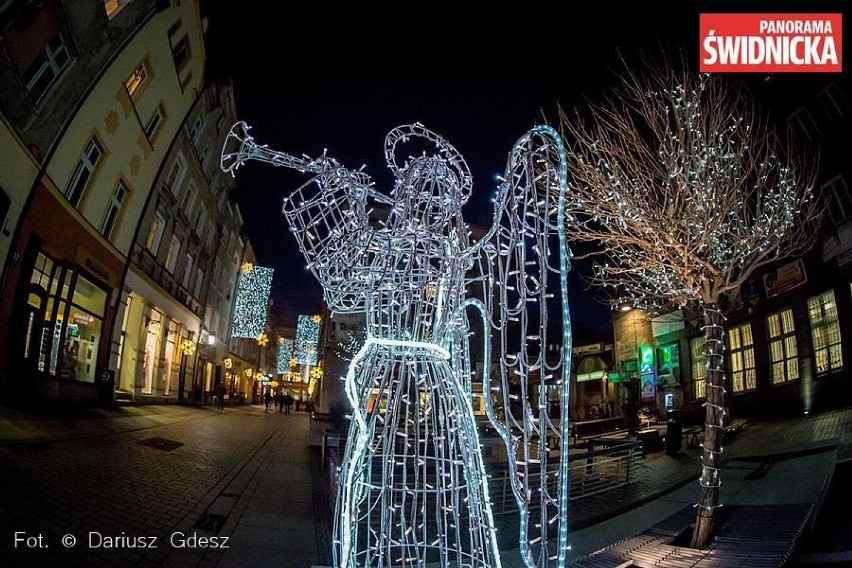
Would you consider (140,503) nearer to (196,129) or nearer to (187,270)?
(196,129)

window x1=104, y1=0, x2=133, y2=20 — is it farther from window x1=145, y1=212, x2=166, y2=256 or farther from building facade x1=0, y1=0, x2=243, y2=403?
window x1=145, y1=212, x2=166, y2=256

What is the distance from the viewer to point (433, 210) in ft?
9.91

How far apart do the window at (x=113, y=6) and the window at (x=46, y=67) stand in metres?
1.98

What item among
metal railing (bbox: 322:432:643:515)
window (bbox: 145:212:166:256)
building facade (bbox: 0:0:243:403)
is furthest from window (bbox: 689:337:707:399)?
window (bbox: 145:212:166:256)

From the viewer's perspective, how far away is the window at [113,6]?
38.8 feet

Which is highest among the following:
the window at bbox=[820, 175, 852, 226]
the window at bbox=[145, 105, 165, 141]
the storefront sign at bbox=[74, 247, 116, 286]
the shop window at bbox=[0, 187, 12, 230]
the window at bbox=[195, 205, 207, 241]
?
the window at bbox=[145, 105, 165, 141]

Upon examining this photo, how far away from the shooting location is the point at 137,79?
14422 millimetres

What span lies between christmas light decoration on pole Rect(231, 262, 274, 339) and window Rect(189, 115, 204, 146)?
12546 mm

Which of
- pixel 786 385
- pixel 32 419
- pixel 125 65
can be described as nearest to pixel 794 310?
pixel 786 385

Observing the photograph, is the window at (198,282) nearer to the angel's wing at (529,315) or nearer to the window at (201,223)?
the window at (201,223)

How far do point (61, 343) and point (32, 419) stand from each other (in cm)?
420

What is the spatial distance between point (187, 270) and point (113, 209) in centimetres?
975

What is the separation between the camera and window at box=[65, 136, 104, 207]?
12317 mm

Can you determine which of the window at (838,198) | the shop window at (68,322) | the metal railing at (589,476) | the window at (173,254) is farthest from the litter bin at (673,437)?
the window at (173,254)
